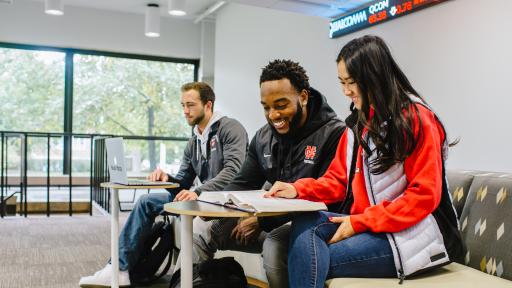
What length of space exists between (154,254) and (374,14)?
2578 millimetres

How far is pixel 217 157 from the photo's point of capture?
2.77 m

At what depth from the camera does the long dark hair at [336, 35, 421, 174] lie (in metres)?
1.41

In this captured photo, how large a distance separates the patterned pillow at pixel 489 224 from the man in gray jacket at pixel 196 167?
117 centimetres

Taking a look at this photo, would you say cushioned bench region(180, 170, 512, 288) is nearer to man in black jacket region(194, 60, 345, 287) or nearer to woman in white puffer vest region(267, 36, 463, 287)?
woman in white puffer vest region(267, 36, 463, 287)

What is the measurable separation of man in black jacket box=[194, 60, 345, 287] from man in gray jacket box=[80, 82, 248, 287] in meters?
0.40

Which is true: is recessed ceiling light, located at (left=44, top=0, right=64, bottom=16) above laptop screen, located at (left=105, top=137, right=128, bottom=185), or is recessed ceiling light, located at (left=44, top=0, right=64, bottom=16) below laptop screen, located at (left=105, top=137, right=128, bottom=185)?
above

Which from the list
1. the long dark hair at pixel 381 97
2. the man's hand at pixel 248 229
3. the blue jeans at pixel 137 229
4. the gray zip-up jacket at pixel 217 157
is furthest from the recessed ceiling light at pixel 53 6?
the long dark hair at pixel 381 97

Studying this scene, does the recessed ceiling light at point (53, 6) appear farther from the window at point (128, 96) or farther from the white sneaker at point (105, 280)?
the white sneaker at point (105, 280)

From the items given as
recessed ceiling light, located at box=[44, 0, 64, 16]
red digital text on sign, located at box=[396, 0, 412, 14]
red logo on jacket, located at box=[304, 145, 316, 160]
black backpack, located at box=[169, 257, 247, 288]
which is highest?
recessed ceiling light, located at box=[44, 0, 64, 16]

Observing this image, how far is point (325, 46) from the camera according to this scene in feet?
15.9

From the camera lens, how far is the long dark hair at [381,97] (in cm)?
141

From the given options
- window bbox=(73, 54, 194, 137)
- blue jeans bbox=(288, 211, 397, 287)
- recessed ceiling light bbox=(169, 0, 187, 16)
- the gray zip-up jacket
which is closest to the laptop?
the gray zip-up jacket

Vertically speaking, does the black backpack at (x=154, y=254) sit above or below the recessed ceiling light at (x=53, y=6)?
below

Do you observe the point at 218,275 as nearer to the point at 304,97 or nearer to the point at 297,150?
the point at 297,150
